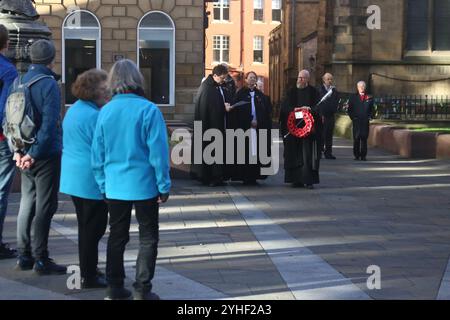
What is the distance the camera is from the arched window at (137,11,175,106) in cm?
2445

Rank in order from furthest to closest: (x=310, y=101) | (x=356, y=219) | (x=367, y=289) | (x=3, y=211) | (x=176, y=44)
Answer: (x=176, y=44) < (x=310, y=101) < (x=356, y=219) < (x=3, y=211) < (x=367, y=289)

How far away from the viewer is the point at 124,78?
723cm

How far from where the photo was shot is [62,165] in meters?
8.14

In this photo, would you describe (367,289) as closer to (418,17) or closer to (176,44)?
(176,44)

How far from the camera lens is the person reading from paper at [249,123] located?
16125 millimetres

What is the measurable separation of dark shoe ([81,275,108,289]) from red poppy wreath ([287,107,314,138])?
315 inches

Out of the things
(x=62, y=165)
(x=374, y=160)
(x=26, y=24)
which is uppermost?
(x=26, y=24)

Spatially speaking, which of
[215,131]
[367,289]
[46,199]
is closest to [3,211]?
[46,199]

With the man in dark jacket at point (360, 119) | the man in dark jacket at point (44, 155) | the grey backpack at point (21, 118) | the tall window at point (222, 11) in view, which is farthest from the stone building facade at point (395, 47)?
the tall window at point (222, 11)

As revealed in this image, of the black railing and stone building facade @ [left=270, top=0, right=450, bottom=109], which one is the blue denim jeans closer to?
the black railing

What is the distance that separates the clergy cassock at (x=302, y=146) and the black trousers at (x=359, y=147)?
672 centimetres

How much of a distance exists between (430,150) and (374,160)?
162 centimetres

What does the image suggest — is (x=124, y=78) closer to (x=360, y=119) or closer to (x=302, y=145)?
(x=302, y=145)

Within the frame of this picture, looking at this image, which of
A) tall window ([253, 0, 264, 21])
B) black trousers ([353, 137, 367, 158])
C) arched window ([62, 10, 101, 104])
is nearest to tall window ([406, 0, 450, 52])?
black trousers ([353, 137, 367, 158])
